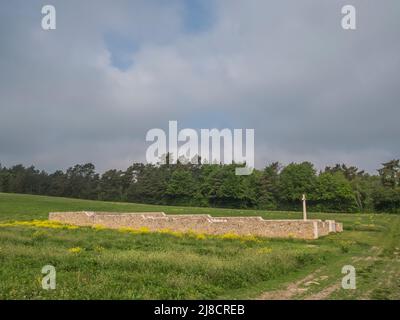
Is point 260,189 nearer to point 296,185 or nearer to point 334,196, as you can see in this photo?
point 296,185

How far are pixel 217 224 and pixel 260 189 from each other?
59.5 metres

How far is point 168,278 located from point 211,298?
2019mm

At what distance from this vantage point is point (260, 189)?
8969 cm

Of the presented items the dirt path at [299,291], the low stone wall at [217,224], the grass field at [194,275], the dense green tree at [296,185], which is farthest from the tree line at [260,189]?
the dirt path at [299,291]

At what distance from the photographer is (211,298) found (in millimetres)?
10852

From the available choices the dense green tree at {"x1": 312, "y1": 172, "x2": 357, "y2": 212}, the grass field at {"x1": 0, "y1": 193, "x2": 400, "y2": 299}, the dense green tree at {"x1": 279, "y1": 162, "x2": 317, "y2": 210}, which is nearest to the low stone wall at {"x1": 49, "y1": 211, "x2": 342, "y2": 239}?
the grass field at {"x1": 0, "y1": 193, "x2": 400, "y2": 299}

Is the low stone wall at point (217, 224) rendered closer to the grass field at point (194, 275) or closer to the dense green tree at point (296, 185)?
the grass field at point (194, 275)

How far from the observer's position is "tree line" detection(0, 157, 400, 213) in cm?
8200

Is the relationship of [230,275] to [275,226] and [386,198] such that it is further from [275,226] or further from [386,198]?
[386,198]

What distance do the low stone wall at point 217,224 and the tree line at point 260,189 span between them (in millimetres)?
50234

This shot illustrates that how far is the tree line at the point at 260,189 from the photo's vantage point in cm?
8200

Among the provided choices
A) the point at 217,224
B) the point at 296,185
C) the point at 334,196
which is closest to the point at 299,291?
the point at 217,224

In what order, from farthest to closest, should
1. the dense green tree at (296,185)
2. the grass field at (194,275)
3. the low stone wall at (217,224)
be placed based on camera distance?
the dense green tree at (296,185) < the low stone wall at (217,224) < the grass field at (194,275)
